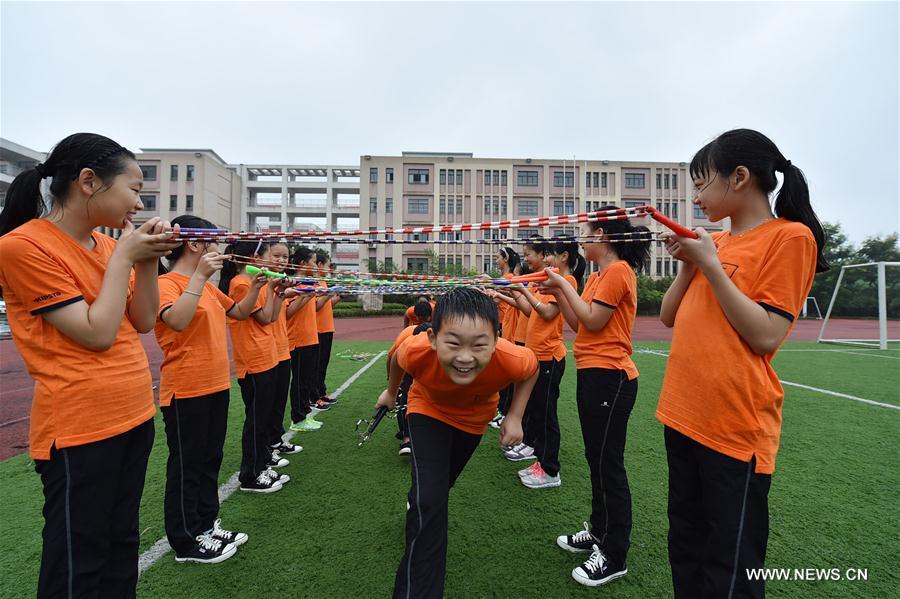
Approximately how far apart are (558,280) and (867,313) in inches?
1772

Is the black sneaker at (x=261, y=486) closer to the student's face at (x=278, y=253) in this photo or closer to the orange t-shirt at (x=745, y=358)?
the student's face at (x=278, y=253)

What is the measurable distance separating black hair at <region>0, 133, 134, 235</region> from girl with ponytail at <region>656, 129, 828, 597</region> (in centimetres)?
Answer: 233

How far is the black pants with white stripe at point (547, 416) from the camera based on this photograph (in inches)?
154

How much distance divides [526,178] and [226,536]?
41.0 metres

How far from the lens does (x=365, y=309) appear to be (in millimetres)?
27484

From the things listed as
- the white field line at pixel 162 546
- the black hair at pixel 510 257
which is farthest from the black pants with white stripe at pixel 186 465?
the black hair at pixel 510 257

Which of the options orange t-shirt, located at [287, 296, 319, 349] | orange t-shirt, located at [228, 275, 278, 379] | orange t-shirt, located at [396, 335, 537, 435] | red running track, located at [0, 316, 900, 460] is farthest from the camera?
orange t-shirt, located at [287, 296, 319, 349]

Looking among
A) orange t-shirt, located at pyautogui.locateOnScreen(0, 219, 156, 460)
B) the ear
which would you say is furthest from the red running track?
the ear

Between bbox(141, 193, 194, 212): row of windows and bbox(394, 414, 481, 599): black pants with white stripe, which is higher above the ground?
bbox(141, 193, 194, 212): row of windows

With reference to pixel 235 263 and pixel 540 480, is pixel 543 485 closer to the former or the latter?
pixel 540 480

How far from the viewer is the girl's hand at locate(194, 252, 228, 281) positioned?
2.42m

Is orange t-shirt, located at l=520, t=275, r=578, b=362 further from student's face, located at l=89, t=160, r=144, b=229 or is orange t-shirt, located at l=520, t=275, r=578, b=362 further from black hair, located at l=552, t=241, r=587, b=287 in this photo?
student's face, located at l=89, t=160, r=144, b=229

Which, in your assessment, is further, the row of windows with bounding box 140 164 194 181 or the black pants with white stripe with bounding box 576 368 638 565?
the row of windows with bounding box 140 164 194 181

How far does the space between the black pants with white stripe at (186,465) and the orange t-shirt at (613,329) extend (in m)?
2.52
